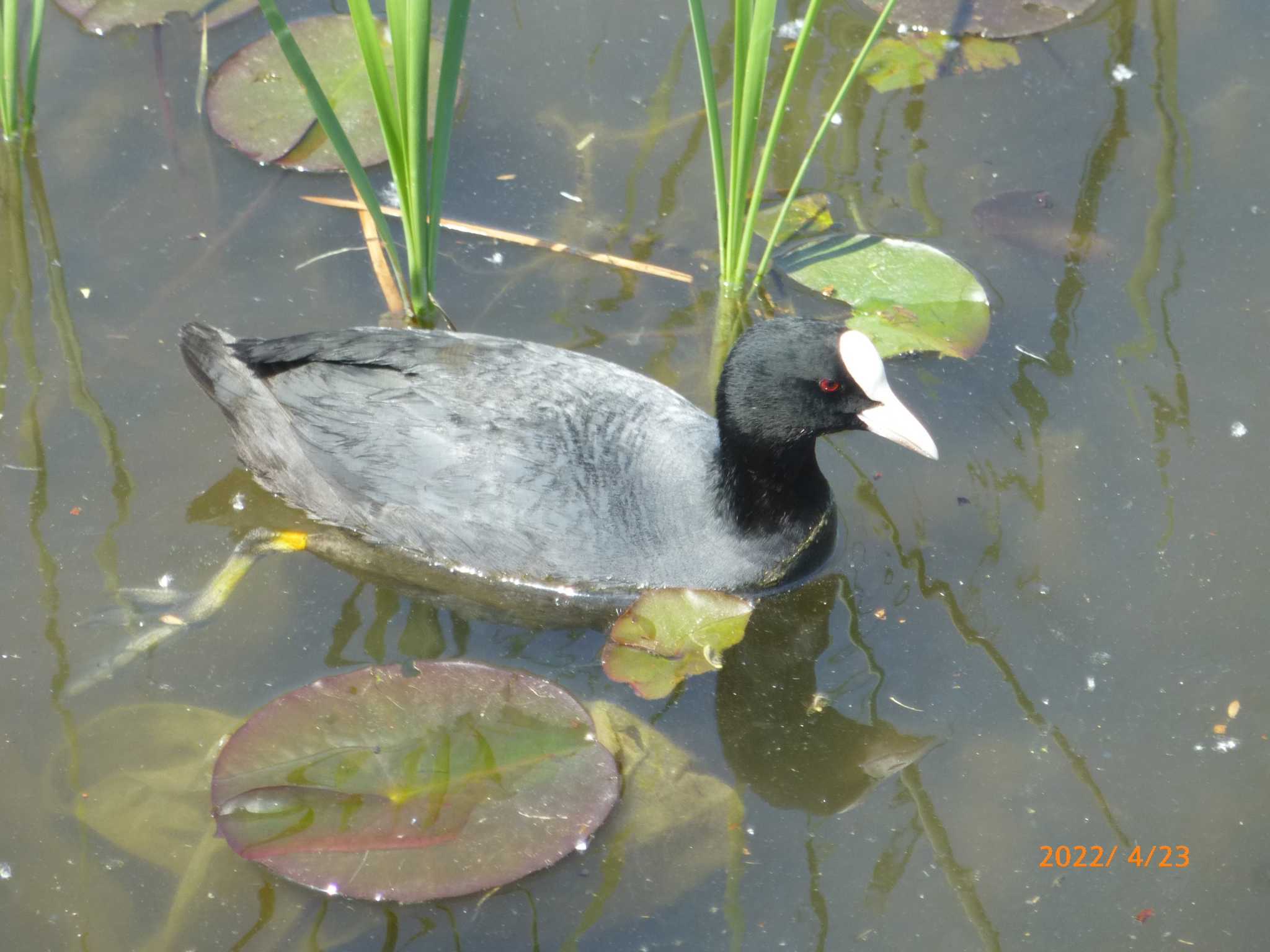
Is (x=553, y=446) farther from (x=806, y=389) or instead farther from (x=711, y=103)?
(x=711, y=103)

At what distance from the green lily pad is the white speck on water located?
1.00 metres

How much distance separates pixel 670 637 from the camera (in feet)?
10.8

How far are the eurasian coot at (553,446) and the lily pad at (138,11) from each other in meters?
1.72

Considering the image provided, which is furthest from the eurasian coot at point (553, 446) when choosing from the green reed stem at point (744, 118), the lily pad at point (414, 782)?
the green reed stem at point (744, 118)

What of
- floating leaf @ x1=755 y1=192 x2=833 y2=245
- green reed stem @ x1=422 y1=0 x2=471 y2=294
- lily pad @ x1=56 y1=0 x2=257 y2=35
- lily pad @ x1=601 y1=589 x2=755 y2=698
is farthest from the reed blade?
lily pad @ x1=56 y1=0 x2=257 y2=35

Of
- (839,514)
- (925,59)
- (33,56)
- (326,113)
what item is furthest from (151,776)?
(925,59)

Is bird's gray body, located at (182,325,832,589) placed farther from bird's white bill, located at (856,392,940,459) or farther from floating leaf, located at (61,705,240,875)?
floating leaf, located at (61,705,240,875)

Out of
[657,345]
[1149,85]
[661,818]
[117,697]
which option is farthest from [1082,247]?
[117,697]

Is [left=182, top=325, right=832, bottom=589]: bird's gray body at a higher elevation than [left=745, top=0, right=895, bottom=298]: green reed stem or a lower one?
lower

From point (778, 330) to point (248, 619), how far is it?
1.58m

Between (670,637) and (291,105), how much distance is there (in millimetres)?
2340

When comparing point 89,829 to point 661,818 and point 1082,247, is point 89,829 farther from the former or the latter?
point 1082,247

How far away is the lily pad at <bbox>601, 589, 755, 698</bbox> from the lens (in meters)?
3.25

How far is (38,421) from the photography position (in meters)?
3.79
